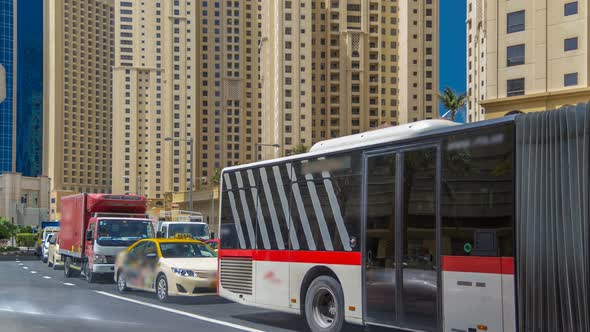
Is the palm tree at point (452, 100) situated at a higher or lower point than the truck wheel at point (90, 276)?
higher

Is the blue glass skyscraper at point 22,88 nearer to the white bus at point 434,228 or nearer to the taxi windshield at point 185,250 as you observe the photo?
the taxi windshield at point 185,250

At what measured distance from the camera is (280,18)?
126 m

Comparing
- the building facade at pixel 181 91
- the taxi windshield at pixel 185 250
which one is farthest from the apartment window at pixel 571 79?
the building facade at pixel 181 91

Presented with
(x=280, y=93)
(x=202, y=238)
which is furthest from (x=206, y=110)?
(x=202, y=238)

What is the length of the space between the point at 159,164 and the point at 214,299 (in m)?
142

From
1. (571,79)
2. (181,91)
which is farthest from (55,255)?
(181,91)

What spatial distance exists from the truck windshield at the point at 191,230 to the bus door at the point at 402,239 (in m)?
22.2

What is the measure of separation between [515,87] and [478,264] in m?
45.9

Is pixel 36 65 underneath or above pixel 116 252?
above

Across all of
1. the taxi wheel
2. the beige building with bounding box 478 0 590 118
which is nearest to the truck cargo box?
the taxi wheel

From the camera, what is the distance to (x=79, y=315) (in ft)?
46.2

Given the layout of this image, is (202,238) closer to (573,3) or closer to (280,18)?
(573,3)

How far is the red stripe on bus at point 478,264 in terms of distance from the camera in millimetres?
8383

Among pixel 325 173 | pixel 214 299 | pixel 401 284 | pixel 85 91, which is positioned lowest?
pixel 214 299
